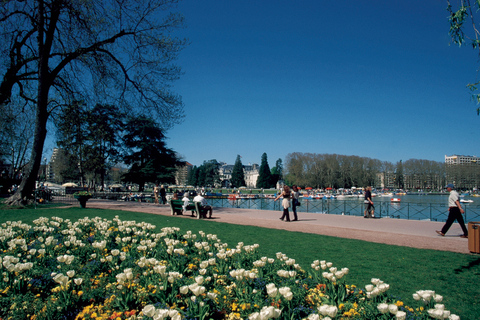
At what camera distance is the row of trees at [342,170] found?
104 m

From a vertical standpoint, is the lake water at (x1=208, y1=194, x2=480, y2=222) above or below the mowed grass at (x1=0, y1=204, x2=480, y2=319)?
below

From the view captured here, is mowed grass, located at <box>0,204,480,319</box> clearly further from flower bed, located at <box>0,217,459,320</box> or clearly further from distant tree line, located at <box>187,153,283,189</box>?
distant tree line, located at <box>187,153,283,189</box>

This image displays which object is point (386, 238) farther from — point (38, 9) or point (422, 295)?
point (38, 9)

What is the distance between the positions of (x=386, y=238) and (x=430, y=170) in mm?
132988

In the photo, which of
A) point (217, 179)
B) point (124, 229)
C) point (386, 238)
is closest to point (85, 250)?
point (124, 229)

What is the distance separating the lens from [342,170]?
10869cm

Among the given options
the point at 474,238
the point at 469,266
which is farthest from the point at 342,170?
the point at 469,266

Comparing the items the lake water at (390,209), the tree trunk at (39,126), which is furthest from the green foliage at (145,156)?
the tree trunk at (39,126)

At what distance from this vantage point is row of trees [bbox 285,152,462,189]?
104m

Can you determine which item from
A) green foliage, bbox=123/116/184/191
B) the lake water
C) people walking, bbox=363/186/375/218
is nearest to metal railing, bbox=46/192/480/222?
the lake water

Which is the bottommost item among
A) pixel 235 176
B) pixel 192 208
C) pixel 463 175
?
pixel 192 208

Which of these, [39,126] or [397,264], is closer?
[397,264]

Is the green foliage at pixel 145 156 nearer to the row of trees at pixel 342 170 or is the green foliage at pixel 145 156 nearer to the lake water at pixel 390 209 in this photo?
the lake water at pixel 390 209

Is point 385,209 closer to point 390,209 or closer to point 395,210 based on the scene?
point 390,209
